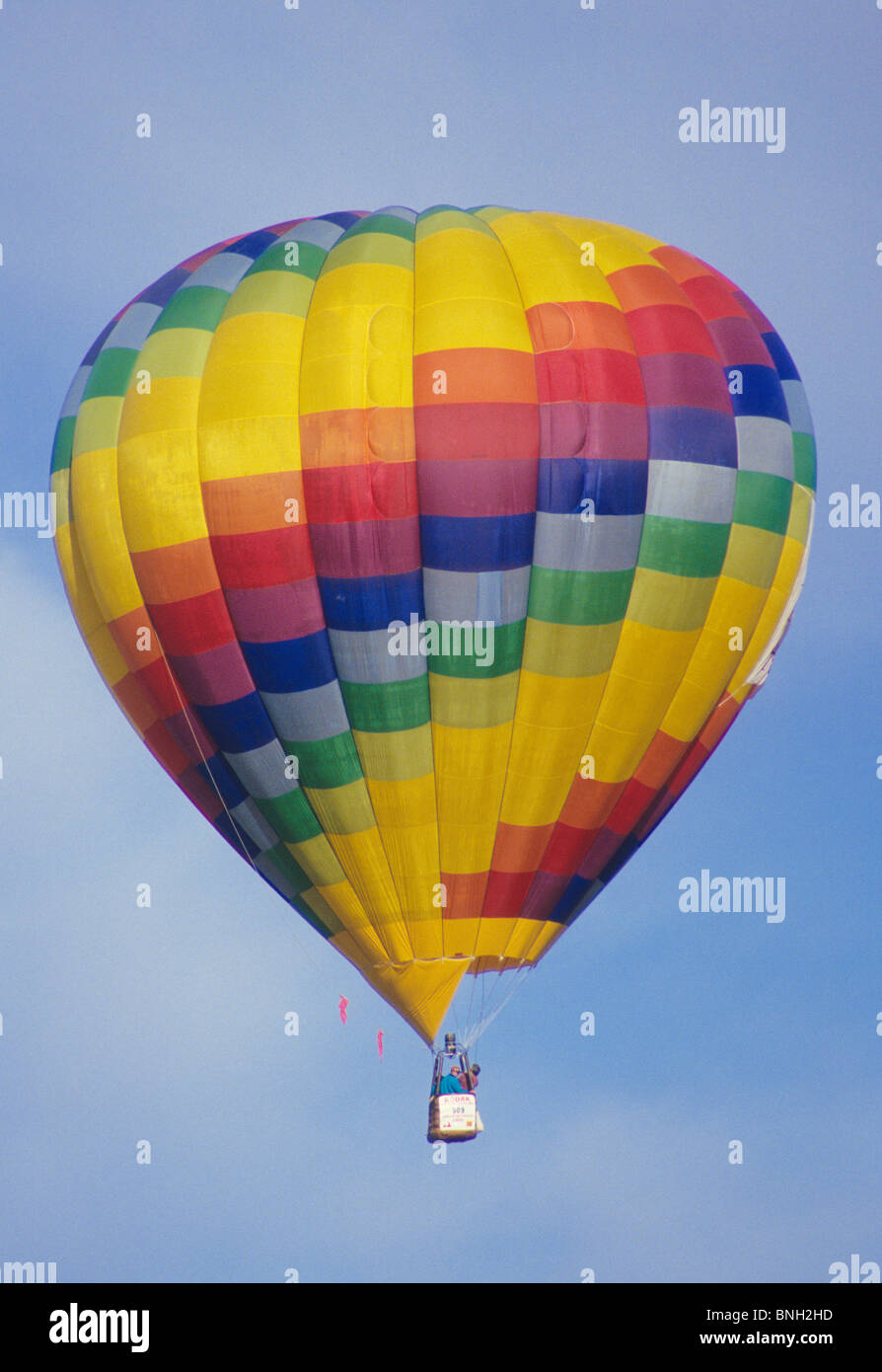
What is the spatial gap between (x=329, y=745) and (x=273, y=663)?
931mm

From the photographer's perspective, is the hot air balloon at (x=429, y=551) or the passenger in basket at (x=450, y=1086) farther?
the passenger in basket at (x=450, y=1086)

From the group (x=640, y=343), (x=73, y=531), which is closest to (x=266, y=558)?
(x=73, y=531)

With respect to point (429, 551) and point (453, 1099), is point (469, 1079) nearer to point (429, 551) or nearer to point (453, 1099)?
point (453, 1099)

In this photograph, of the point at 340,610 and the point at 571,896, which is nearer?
the point at 340,610

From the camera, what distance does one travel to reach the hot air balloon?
74.7ft

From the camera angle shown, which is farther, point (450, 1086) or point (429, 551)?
point (450, 1086)

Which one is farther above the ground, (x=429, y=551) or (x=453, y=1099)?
(x=429, y=551)

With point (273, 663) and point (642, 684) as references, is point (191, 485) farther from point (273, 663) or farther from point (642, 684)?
point (642, 684)

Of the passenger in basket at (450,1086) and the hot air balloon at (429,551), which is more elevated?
the hot air balloon at (429,551)

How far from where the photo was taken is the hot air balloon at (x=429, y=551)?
22.8 m

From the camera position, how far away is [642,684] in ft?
77.5

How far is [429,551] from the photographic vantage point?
2275 centimetres

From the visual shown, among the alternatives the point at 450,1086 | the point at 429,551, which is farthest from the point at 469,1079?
the point at 429,551

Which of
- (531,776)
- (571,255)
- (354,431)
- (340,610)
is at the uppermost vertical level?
(571,255)
